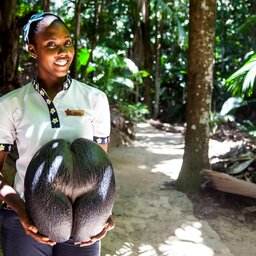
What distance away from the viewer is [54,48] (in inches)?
55.5

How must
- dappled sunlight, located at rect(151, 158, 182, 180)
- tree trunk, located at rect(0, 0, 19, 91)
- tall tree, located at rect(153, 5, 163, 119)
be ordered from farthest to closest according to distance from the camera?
tall tree, located at rect(153, 5, 163, 119) < dappled sunlight, located at rect(151, 158, 182, 180) < tree trunk, located at rect(0, 0, 19, 91)

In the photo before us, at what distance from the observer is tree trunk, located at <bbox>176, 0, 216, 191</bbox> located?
4031 mm

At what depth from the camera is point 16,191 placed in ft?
4.69

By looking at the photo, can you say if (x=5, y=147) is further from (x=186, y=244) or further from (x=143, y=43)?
(x=143, y=43)

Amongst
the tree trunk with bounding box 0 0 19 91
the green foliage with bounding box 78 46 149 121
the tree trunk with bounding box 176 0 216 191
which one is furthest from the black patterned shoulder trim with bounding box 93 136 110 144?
the green foliage with bounding box 78 46 149 121

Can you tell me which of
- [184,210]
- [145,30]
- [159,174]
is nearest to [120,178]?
[159,174]

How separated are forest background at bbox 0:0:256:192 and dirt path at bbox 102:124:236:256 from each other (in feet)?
1.58

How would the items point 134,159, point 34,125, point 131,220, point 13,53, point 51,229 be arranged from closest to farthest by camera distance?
point 51,229 < point 34,125 < point 131,220 < point 13,53 < point 134,159

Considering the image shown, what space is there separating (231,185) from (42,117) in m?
2.81

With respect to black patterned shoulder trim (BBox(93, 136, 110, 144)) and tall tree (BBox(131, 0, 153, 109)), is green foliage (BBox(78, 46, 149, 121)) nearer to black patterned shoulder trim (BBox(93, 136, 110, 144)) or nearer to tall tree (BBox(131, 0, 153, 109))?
tall tree (BBox(131, 0, 153, 109))

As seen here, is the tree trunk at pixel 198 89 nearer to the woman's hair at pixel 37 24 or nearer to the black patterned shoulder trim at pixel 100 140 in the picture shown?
the black patterned shoulder trim at pixel 100 140

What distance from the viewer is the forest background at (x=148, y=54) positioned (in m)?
4.17

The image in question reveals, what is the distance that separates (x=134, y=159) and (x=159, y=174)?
43.3 inches

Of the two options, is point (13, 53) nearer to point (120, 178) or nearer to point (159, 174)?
point (120, 178)
